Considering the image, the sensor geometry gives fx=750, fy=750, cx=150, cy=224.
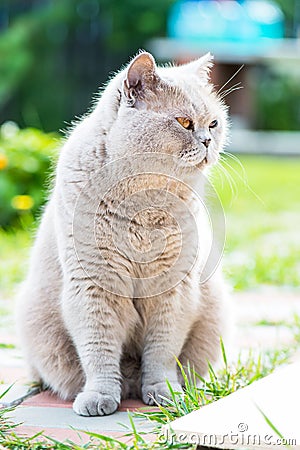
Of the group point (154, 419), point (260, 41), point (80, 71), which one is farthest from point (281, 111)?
point (154, 419)

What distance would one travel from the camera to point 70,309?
6.72ft

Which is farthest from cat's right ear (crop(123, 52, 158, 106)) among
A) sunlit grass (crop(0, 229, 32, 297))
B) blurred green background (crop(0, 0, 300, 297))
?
blurred green background (crop(0, 0, 300, 297))

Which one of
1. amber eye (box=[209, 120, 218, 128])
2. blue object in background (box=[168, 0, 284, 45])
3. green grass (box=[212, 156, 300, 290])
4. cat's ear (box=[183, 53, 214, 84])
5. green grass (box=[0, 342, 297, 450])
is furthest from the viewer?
blue object in background (box=[168, 0, 284, 45])

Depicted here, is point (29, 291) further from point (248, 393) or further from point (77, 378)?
point (248, 393)

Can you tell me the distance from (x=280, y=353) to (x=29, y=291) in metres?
0.89

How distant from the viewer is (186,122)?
2006 millimetres

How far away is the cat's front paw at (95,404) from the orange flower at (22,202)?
2779mm

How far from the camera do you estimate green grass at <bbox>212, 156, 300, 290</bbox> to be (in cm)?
381

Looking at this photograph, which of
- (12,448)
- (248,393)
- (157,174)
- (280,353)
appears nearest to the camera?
(12,448)

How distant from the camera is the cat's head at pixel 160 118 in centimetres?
197

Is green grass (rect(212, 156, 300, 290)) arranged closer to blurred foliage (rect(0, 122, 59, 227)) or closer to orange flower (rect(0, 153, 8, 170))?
blurred foliage (rect(0, 122, 59, 227))

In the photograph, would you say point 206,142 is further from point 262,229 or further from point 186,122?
point 262,229

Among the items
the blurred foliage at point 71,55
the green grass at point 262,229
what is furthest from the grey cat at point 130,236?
the blurred foliage at point 71,55

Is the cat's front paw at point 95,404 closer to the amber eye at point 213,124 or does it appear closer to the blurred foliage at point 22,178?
the amber eye at point 213,124
